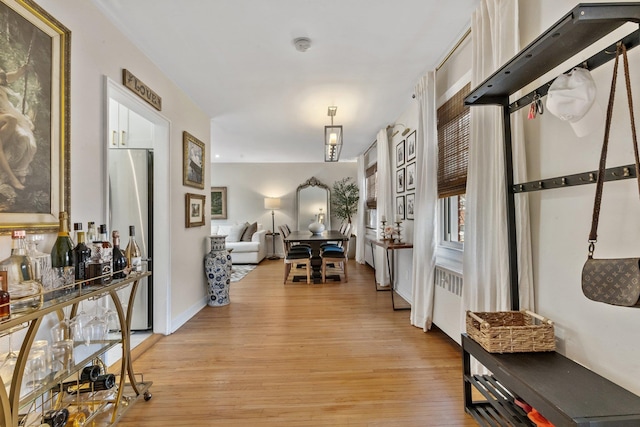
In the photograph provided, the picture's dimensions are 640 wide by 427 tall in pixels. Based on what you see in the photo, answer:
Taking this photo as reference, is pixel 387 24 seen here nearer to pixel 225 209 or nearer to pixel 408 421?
pixel 408 421

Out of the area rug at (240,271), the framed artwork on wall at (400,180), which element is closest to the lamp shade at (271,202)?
the area rug at (240,271)

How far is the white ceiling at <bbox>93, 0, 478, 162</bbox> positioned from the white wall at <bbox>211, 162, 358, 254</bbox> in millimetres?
4439

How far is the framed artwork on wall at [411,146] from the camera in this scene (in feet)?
13.0

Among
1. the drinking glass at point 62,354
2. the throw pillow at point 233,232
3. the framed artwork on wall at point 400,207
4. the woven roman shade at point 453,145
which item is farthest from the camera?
the throw pillow at point 233,232

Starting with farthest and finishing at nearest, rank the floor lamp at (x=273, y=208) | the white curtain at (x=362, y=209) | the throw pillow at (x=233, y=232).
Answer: the floor lamp at (x=273, y=208) → the throw pillow at (x=233, y=232) → the white curtain at (x=362, y=209)

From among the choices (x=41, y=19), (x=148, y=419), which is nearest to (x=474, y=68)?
(x=41, y=19)

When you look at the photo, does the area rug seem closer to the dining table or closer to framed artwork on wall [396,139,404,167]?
the dining table

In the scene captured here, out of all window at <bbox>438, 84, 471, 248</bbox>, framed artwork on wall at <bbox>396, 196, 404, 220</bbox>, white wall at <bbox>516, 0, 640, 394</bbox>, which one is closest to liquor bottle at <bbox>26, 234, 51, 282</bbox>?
white wall at <bbox>516, 0, 640, 394</bbox>

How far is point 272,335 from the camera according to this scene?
3.12m

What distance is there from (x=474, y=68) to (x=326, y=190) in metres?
6.85

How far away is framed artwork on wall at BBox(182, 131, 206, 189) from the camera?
11.8 ft

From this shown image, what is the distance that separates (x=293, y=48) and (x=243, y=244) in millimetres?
5635

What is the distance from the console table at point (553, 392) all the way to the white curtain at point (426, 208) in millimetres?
1562

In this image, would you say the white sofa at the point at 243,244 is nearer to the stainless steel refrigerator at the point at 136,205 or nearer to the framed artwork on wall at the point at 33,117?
the stainless steel refrigerator at the point at 136,205
